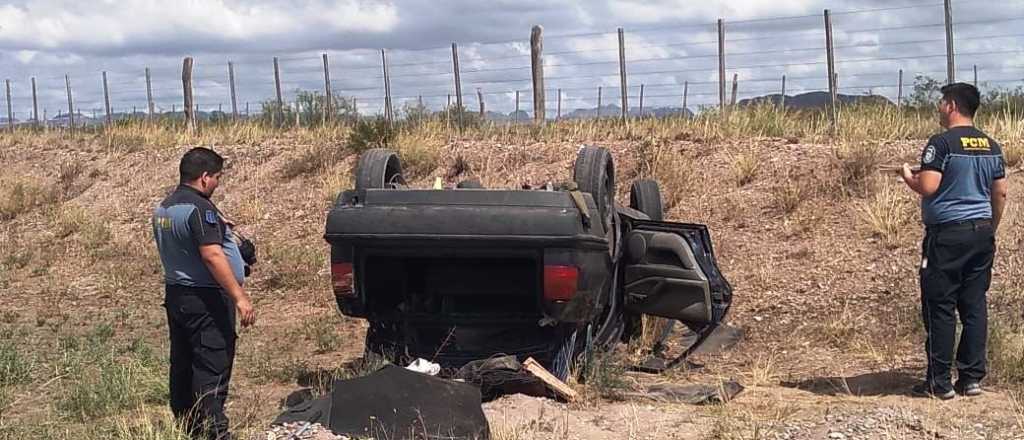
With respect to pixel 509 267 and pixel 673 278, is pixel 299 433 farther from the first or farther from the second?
pixel 673 278

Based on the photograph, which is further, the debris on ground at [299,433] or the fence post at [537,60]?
the fence post at [537,60]

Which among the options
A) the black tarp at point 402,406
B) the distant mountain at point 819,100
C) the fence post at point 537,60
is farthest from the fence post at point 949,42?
the black tarp at point 402,406

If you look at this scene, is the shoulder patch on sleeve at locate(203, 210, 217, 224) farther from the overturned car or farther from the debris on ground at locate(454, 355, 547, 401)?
the debris on ground at locate(454, 355, 547, 401)

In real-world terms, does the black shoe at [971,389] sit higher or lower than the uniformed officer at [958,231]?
lower

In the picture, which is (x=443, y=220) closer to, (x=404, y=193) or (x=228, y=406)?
(x=404, y=193)

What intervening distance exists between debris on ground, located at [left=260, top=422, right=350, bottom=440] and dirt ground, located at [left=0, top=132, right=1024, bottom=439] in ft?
1.86

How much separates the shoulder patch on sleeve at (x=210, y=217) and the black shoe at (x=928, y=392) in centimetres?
416

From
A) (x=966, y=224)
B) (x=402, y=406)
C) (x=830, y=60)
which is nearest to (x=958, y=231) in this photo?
(x=966, y=224)

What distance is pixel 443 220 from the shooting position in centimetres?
606

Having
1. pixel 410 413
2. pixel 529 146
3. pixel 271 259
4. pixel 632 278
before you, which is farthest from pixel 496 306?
pixel 529 146

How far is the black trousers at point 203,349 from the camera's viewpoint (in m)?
5.40

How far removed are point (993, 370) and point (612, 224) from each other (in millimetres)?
2532

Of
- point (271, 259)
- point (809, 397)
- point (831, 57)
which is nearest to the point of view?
point (809, 397)

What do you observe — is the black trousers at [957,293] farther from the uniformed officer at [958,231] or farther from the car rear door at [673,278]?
the car rear door at [673,278]
